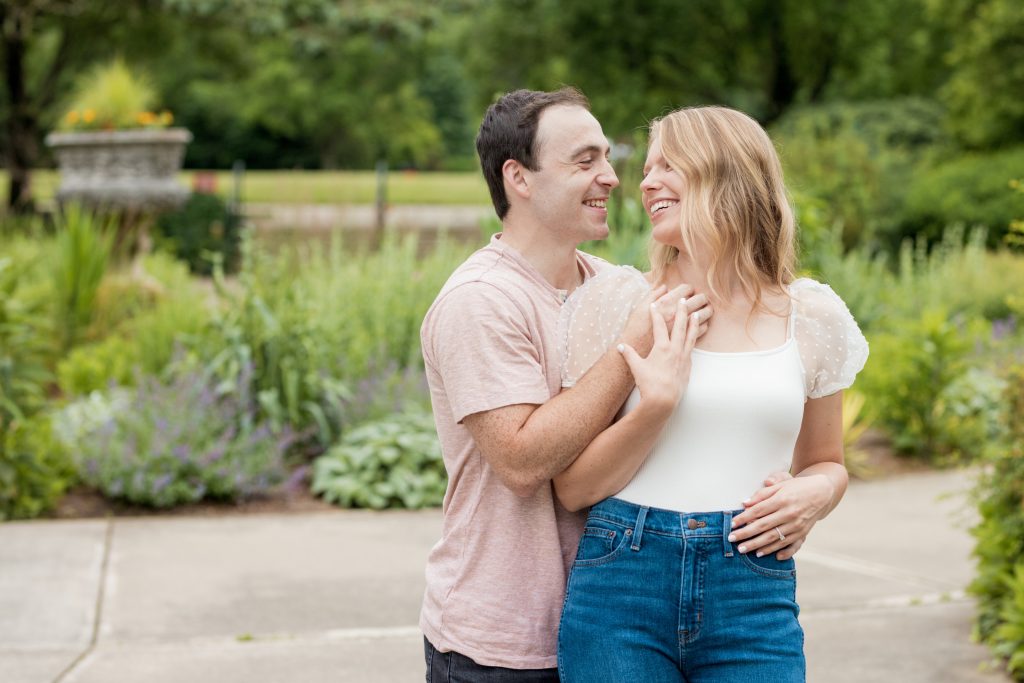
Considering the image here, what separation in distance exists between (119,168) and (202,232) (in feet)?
20.1

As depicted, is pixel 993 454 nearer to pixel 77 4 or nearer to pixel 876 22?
pixel 77 4

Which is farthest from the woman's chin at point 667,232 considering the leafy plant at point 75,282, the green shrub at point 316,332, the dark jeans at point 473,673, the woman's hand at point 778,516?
the leafy plant at point 75,282

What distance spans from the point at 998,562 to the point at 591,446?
2.84 m

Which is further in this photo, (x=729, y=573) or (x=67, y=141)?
(x=67, y=141)

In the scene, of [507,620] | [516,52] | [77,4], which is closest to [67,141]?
[77,4]

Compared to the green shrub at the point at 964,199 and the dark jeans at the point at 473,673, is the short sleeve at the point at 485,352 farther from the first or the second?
the green shrub at the point at 964,199

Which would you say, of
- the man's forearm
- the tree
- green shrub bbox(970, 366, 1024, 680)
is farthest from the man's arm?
the tree

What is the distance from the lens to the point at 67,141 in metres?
12.5

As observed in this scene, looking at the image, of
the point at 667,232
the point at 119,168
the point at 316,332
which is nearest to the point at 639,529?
the point at 667,232

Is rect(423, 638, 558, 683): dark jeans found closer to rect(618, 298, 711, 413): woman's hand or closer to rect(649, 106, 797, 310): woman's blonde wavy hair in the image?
rect(618, 298, 711, 413): woman's hand

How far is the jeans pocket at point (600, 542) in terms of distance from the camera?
2.13m

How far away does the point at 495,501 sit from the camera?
2229 mm

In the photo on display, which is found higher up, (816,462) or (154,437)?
(816,462)

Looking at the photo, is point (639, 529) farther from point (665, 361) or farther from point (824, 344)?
point (824, 344)
